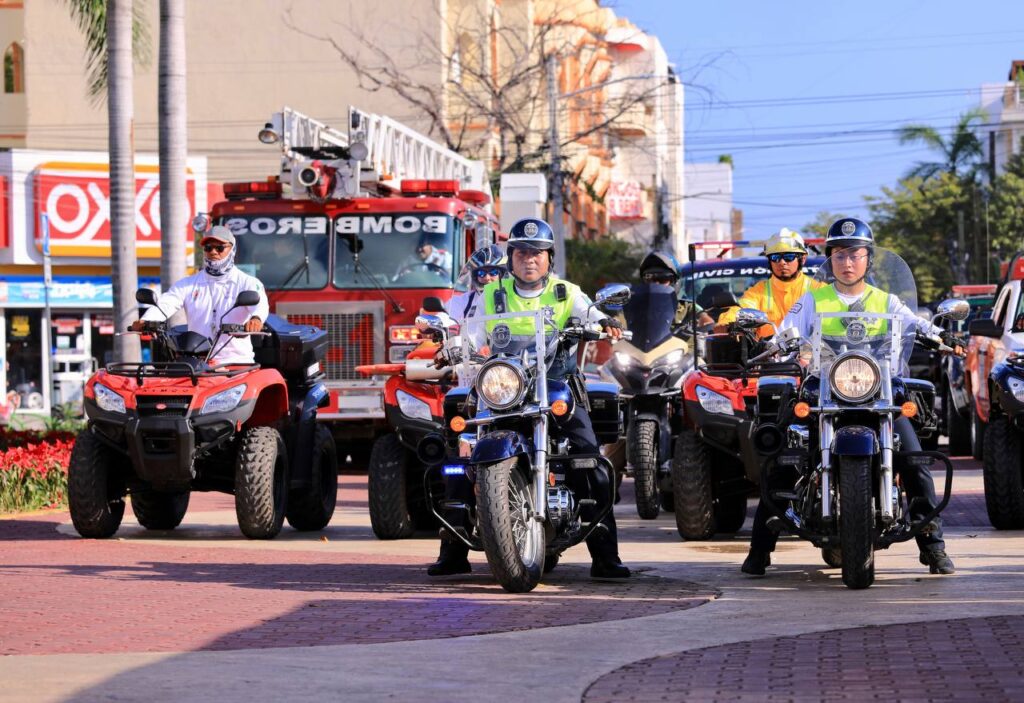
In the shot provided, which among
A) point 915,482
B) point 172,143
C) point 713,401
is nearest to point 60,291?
point 172,143

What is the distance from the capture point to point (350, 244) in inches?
770

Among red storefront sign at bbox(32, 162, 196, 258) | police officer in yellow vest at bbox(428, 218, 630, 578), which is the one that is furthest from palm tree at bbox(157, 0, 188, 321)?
red storefront sign at bbox(32, 162, 196, 258)

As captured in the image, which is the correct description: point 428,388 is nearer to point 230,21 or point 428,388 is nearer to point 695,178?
point 230,21

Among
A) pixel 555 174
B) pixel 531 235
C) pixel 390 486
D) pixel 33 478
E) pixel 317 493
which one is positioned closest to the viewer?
pixel 531 235

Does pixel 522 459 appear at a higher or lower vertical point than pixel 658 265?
lower

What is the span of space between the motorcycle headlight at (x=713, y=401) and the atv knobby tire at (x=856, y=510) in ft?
8.80

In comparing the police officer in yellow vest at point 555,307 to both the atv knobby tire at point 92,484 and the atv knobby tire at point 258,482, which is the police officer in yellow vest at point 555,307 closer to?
the atv knobby tire at point 258,482

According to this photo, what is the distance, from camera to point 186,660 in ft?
24.9

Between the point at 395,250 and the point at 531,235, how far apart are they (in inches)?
372

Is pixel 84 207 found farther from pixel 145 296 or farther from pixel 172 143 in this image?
pixel 145 296

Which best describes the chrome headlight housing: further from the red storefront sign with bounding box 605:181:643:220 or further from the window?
the red storefront sign with bounding box 605:181:643:220

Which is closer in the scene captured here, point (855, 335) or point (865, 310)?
point (855, 335)

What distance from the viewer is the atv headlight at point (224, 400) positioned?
1268cm

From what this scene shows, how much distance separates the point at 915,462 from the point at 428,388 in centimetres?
412
